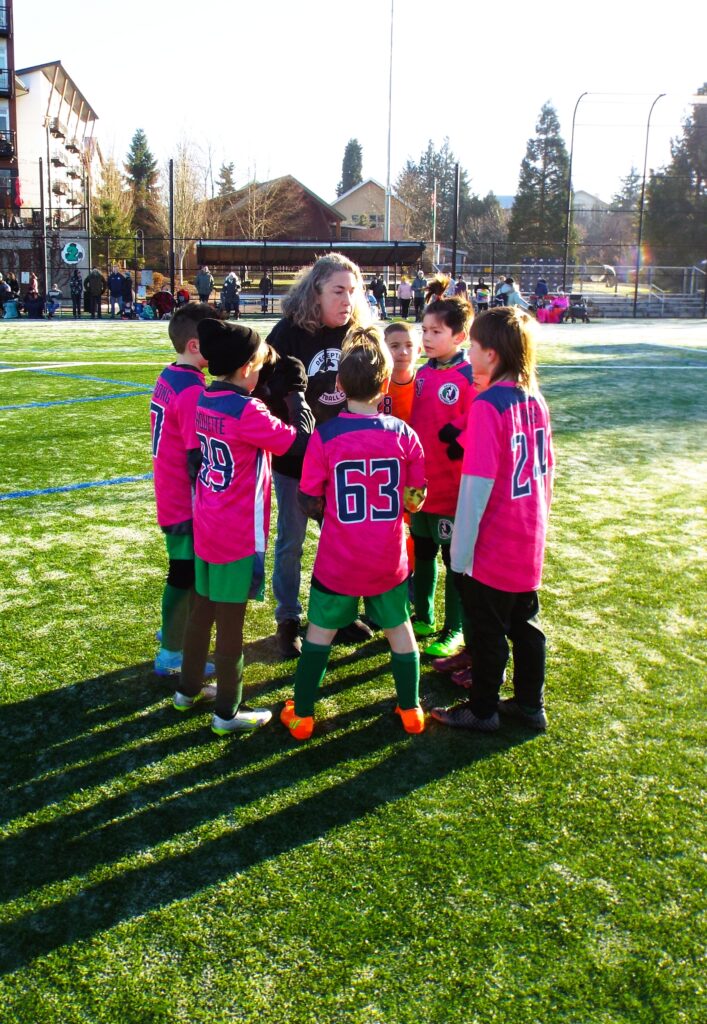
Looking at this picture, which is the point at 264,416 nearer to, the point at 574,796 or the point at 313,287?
the point at 313,287

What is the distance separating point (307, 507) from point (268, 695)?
3.40 feet

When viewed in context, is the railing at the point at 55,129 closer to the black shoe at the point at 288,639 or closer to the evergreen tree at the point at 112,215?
the evergreen tree at the point at 112,215

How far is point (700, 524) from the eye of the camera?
20.7 feet

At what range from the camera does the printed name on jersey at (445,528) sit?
13.6 ft

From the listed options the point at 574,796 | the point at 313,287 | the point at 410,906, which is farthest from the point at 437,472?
the point at 410,906

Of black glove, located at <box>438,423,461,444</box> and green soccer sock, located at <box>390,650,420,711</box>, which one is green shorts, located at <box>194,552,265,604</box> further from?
black glove, located at <box>438,423,461,444</box>

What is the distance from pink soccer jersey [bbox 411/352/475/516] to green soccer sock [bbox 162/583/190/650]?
1.22 metres

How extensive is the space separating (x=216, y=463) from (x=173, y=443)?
1.46ft

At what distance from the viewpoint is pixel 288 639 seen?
14.0 ft

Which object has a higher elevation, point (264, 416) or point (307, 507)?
point (264, 416)

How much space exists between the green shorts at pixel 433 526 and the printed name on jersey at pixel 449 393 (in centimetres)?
54

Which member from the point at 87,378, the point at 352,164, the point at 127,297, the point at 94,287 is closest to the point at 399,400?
the point at 87,378

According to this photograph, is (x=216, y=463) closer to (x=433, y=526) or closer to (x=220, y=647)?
(x=220, y=647)

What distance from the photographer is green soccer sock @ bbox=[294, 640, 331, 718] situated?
339cm
